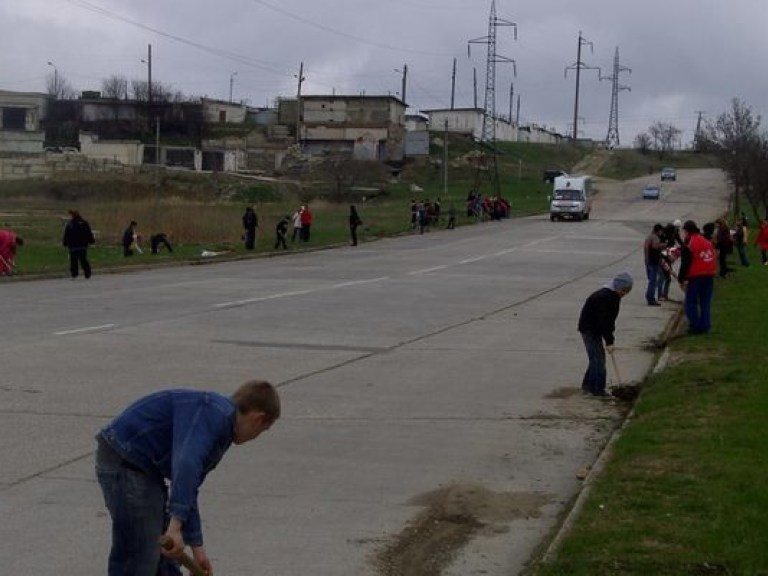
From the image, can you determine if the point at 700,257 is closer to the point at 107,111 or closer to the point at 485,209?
the point at 485,209

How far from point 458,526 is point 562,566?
5.63 ft

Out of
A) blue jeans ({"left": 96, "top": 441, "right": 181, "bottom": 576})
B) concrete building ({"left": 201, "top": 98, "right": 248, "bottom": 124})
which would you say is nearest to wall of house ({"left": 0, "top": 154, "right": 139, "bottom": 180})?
concrete building ({"left": 201, "top": 98, "right": 248, "bottom": 124})

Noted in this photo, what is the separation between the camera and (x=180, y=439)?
501 cm

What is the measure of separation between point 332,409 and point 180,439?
8.37 metres

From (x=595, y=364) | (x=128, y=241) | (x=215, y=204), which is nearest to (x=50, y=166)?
(x=215, y=204)

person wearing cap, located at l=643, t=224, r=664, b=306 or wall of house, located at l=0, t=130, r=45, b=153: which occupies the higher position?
wall of house, located at l=0, t=130, r=45, b=153

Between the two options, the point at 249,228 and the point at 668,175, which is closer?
the point at 249,228

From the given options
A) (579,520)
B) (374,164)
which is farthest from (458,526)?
(374,164)

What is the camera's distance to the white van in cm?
7581

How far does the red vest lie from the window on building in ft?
382

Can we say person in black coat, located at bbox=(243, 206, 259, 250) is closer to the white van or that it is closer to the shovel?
the white van

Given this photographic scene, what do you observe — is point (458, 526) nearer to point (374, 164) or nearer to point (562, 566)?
point (562, 566)

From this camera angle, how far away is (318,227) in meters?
60.7

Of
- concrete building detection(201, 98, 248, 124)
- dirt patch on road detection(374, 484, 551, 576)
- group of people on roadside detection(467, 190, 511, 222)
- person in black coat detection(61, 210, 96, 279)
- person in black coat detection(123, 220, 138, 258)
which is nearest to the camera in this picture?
dirt patch on road detection(374, 484, 551, 576)
